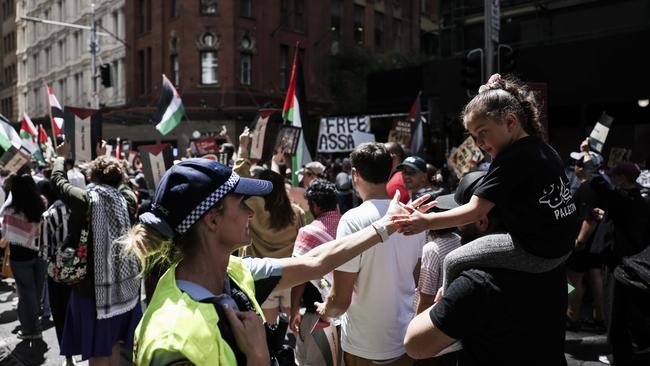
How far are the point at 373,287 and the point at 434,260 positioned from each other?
398mm

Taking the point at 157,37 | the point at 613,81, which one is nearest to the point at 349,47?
the point at 157,37

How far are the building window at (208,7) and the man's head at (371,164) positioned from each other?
27.8 metres

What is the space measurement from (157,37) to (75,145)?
25334 mm

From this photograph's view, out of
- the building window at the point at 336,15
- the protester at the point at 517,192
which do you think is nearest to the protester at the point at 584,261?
the protester at the point at 517,192

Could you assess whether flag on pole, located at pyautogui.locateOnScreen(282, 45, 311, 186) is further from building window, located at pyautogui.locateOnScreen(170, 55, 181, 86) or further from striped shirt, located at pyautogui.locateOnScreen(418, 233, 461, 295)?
building window, located at pyautogui.locateOnScreen(170, 55, 181, 86)

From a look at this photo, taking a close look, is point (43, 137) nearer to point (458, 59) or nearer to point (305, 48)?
point (458, 59)

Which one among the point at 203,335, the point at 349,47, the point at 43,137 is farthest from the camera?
the point at 349,47

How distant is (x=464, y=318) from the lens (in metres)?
2.11

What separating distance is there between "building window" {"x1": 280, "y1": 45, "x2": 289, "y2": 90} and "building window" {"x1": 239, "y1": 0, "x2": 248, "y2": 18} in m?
2.59

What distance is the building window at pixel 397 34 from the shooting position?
1468 inches

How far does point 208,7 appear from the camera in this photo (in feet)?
96.3

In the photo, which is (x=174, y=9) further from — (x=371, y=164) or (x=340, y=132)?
(x=371, y=164)

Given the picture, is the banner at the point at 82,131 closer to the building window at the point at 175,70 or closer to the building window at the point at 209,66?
the building window at the point at 209,66

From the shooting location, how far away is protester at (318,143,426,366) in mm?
3322
